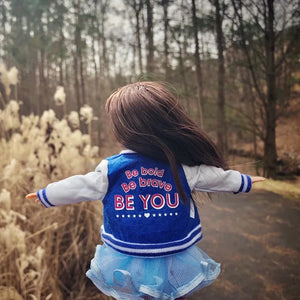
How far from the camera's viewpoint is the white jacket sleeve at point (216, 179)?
69 cm

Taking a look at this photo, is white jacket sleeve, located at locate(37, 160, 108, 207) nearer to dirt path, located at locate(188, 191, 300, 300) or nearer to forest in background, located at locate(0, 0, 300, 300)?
forest in background, located at locate(0, 0, 300, 300)

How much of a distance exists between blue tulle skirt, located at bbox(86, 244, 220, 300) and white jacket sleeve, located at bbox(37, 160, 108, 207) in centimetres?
15

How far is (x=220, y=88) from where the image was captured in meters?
1.62

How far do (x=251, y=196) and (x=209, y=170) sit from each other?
104 cm

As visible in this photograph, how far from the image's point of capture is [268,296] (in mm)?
1076

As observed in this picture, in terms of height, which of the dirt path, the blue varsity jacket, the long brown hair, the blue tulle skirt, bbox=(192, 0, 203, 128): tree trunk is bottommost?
the dirt path

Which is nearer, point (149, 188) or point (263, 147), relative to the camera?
point (149, 188)

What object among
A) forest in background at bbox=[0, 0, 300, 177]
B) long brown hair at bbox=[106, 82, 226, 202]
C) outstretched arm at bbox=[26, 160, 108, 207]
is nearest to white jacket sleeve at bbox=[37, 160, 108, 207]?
outstretched arm at bbox=[26, 160, 108, 207]

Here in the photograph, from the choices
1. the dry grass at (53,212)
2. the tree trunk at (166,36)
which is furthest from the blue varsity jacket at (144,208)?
the tree trunk at (166,36)

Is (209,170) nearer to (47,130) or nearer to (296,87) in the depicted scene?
(296,87)

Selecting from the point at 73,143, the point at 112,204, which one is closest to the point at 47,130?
the point at 73,143

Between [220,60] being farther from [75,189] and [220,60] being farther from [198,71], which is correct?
[75,189]

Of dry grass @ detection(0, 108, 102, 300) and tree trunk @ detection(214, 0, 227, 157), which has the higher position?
tree trunk @ detection(214, 0, 227, 157)

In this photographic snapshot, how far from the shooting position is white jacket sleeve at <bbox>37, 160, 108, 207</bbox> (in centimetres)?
66
